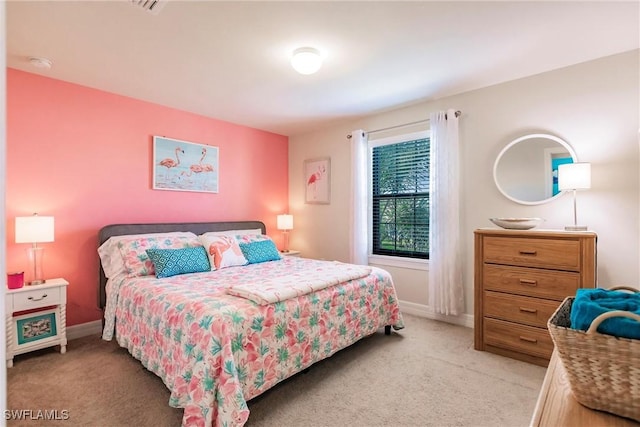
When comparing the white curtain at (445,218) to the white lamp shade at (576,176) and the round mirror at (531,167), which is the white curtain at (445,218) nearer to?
the round mirror at (531,167)

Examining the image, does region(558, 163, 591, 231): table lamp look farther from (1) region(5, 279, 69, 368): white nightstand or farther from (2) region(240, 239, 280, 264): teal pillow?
(1) region(5, 279, 69, 368): white nightstand

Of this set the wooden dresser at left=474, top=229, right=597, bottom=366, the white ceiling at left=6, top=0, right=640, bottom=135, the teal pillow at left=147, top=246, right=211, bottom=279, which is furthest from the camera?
the teal pillow at left=147, top=246, right=211, bottom=279

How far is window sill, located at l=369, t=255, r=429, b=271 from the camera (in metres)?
3.56

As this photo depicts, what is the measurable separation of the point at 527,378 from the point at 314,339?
5.00ft

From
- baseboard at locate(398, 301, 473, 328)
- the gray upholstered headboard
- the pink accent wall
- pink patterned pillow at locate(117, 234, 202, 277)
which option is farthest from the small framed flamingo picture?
pink patterned pillow at locate(117, 234, 202, 277)

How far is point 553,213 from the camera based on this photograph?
2713 millimetres

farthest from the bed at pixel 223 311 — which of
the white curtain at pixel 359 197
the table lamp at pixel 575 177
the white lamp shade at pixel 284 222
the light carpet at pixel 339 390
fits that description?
the table lamp at pixel 575 177

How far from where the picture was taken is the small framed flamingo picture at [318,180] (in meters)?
4.42

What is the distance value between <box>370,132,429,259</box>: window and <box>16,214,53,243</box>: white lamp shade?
3.28 m

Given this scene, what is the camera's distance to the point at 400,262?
3756 millimetres

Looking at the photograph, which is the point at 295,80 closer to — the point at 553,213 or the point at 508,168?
the point at 508,168

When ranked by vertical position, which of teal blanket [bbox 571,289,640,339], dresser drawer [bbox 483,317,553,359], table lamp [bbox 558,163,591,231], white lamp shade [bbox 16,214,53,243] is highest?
table lamp [bbox 558,163,591,231]

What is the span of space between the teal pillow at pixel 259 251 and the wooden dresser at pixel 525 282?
206 centimetres

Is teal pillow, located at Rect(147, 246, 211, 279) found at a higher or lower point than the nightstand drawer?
higher
